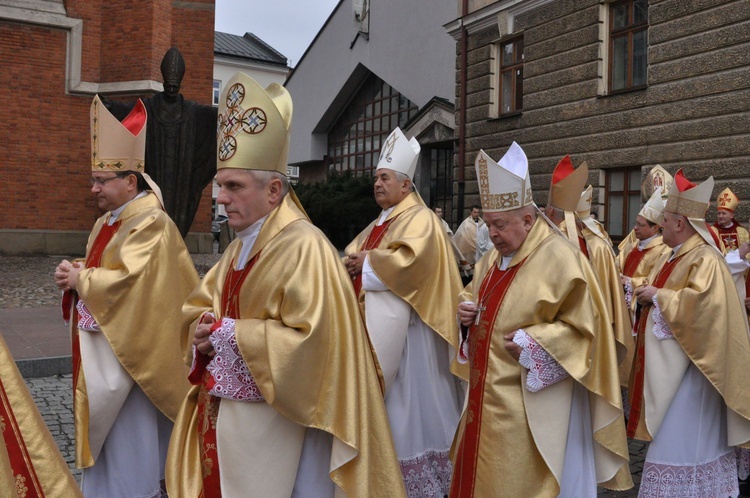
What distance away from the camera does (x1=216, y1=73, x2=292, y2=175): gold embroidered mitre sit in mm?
3115

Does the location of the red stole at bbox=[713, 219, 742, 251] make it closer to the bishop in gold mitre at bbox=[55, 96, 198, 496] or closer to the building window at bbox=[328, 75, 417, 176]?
the bishop in gold mitre at bbox=[55, 96, 198, 496]

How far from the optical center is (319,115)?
36.3 m

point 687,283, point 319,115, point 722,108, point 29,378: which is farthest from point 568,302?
point 319,115

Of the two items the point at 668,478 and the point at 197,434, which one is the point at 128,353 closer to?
the point at 197,434

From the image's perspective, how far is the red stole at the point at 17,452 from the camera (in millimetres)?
1944

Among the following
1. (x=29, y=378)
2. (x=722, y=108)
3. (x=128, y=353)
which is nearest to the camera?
(x=128, y=353)

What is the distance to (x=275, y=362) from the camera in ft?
9.29

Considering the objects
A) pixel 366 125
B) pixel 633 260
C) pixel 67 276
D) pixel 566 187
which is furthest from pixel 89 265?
pixel 366 125

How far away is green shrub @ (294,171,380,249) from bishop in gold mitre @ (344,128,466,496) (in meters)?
21.1

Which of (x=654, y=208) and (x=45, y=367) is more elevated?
(x=654, y=208)

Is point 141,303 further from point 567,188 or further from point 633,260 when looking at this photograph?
point 633,260

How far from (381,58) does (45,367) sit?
24.6 meters

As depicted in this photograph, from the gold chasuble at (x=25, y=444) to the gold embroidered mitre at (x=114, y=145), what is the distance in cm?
268

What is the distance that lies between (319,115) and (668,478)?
32.5 metres
